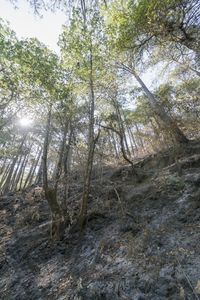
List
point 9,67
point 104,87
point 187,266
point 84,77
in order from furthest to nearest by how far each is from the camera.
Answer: point 104,87 → point 9,67 → point 84,77 → point 187,266

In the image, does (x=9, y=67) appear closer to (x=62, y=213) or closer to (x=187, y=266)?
(x=62, y=213)

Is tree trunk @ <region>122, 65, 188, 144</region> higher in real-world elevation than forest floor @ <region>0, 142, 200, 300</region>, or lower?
higher

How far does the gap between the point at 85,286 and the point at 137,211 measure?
2.50 m

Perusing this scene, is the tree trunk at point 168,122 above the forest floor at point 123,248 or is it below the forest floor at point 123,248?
above

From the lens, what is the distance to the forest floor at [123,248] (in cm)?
316

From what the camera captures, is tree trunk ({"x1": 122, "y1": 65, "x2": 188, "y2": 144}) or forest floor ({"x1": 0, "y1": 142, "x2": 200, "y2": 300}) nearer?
forest floor ({"x1": 0, "y1": 142, "x2": 200, "y2": 300})

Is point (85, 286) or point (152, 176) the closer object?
point (85, 286)

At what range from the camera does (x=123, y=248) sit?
429cm

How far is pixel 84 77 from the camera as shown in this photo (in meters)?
7.25

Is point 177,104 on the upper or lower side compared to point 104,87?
lower

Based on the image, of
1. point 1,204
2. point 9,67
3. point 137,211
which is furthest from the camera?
point 1,204

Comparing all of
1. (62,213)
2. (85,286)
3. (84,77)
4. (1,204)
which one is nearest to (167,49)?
(84,77)

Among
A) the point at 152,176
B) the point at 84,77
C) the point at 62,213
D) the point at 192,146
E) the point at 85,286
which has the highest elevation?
the point at 84,77

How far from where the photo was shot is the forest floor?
10.4 feet
